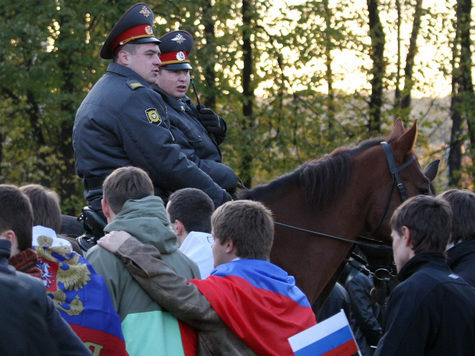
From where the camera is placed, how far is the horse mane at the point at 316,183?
5.72 m

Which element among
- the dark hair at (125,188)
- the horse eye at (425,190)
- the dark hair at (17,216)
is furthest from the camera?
the horse eye at (425,190)

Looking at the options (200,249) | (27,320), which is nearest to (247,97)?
(200,249)

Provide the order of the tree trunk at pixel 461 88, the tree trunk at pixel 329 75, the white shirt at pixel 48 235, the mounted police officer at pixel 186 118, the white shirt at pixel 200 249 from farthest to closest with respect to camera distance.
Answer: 1. the tree trunk at pixel 461 88
2. the tree trunk at pixel 329 75
3. the mounted police officer at pixel 186 118
4. the white shirt at pixel 200 249
5. the white shirt at pixel 48 235

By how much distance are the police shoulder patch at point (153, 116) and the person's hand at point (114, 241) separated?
5.13ft

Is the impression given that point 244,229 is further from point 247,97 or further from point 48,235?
point 247,97

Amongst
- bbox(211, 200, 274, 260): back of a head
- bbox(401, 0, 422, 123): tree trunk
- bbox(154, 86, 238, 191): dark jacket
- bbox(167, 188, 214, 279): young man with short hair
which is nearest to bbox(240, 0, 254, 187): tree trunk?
bbox(401, 0, 422, 123): tree trunk

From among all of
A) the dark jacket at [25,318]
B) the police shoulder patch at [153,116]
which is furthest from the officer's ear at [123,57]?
the dark jacket at [25,318]

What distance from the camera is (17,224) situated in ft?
9.95

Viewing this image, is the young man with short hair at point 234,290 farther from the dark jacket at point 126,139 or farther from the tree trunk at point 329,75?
the tree trunk at point 329,75

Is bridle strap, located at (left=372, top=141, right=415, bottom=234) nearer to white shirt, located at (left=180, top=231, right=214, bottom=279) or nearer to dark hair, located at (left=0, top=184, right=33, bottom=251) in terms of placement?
white shirt, located at (left=180, top=231, right=214, bottom=279)

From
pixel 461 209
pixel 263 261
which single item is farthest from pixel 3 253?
pixel 461 209

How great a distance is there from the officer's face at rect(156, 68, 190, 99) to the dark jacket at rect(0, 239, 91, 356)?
373 cm

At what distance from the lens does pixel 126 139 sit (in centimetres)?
539

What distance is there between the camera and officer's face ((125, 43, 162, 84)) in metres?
5.75
